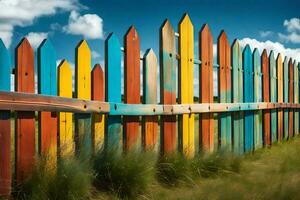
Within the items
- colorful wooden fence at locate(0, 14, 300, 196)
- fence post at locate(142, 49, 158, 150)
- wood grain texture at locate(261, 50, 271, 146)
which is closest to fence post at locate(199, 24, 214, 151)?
colorful wooden fence at locate(0, 14, 300, 196)

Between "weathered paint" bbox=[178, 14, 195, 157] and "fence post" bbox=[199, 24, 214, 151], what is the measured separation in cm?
22

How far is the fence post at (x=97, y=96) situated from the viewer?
12.9 ft

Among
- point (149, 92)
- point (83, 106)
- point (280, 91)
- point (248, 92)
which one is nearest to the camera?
point (83, 106)

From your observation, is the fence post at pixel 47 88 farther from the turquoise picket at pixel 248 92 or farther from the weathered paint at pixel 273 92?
the weathered paint at pixel 273 92

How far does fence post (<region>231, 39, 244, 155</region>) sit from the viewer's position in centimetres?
645

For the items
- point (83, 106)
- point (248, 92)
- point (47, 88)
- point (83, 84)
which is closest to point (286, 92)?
point (248, 92)

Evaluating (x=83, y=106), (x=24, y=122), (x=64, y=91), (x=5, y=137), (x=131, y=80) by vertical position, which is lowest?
(x=5, y=137)

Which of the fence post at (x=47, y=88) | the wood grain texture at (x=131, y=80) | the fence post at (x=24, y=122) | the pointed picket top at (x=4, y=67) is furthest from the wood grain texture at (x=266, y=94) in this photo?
the pointed picket top at (x=4, y=67)

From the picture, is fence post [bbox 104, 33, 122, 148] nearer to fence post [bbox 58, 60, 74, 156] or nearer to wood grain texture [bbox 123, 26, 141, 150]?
wood grain texture [bbox 123, 26, 141, 150]

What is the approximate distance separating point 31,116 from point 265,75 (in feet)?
18.2

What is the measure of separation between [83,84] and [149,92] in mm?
901

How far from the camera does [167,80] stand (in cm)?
484

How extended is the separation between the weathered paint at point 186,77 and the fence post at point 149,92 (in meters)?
0.47

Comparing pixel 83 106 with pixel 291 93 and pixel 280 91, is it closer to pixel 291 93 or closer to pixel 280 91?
pixel 280 91
